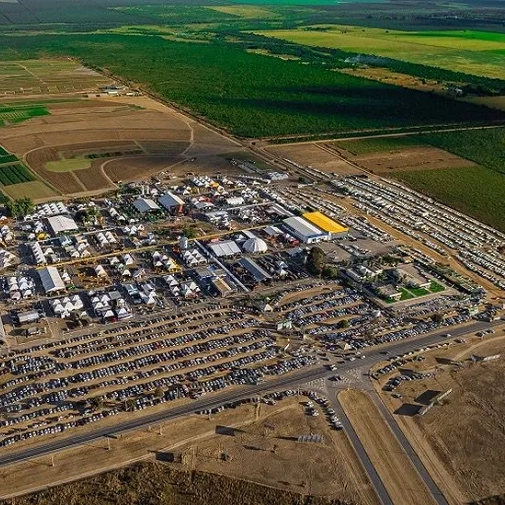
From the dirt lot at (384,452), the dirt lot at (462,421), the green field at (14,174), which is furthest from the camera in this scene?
the green field at (14,174)

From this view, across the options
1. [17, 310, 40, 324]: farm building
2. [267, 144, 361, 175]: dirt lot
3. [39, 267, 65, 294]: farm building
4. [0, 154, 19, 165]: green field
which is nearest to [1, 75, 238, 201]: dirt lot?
[0, 154, 19, 165]: green field

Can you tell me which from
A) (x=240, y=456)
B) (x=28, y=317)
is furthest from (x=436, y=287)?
(x=28, y=317)

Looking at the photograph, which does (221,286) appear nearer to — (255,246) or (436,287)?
(255,246)

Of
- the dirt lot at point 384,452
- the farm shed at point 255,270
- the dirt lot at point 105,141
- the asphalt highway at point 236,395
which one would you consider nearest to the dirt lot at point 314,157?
the dirt lot at point 105,141

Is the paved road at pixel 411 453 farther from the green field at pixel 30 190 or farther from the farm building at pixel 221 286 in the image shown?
the green field at pixel 30 190

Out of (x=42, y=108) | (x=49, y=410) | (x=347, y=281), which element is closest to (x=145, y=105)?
(x=42, y=108)

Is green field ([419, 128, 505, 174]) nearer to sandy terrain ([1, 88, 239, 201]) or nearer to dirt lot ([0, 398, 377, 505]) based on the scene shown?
sandy terrain ([1, 88, 239, 201])
